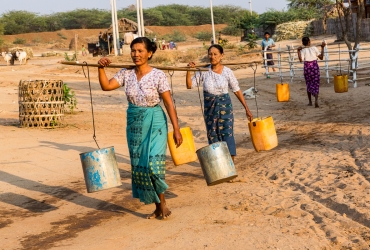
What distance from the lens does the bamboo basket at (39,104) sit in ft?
36.0

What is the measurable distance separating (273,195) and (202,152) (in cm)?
82

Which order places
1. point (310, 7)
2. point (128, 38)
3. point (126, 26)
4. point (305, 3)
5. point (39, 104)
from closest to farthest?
point (39, 104) < point (128, 38) < point (126, 26) < point (310, 7) < point (305, 3)

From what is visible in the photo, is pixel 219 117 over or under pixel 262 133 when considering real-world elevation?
over

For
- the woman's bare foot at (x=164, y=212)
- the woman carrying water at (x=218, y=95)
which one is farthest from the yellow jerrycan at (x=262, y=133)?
the woman's bare foot at (x=164, y=212)

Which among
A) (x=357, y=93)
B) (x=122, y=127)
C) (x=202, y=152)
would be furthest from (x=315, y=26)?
(x=202, y=152)

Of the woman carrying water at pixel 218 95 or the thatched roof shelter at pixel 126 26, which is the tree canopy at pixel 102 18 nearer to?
the thatched roof shelter at pixel 126 26

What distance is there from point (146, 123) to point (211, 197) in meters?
1.22

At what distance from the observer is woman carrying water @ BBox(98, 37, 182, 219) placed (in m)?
5.16

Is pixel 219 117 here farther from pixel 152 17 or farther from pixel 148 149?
pixel 152 17

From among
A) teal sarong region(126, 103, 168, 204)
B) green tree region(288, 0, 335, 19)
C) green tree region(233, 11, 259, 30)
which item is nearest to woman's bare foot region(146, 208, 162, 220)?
teal sarong region(126, 103, 168, 204)

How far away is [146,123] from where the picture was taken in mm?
5184

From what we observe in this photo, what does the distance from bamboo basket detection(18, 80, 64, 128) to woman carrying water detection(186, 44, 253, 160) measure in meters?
4.78

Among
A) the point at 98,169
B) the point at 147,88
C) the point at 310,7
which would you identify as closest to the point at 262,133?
the point at 147,88

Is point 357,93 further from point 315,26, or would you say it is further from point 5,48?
point 5,48
